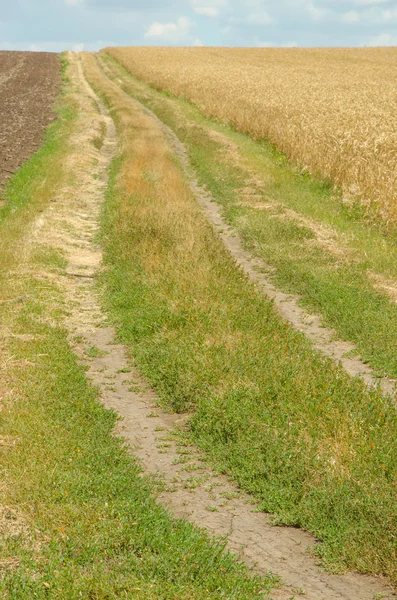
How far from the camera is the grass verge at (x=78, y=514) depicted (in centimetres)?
486

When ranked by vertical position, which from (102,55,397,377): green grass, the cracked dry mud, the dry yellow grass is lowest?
the cracked dry mud

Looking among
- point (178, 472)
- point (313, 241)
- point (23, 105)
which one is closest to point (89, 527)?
point (178, 472)

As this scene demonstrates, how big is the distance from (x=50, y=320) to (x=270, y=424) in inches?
171

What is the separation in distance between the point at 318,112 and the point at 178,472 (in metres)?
21.7

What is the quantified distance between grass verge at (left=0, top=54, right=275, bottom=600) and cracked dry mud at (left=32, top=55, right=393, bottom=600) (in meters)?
0.23

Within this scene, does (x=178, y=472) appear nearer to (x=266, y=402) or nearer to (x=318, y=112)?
(x=266, y=402)

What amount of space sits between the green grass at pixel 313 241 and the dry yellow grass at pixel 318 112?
23.6 inches

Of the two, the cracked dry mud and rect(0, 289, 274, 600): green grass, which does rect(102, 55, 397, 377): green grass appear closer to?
the cracked dry mud

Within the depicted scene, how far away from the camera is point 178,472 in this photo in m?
6.59

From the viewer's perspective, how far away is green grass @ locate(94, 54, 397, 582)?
5.71m

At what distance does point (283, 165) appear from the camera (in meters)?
22.0

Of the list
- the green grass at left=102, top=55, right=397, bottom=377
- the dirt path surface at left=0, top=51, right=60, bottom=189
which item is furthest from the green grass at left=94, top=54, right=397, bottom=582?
the dirt path surface at left=0, top=51, right=60, bottom=189

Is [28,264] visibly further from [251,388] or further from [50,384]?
[251,388]

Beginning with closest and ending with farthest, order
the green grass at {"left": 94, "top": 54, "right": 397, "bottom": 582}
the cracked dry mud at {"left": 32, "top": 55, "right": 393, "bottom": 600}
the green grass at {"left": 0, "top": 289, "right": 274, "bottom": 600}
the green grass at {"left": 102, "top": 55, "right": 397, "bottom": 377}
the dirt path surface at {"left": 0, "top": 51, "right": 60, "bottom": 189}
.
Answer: the green grass at {"left": 0, "top": 289, "right": 274, "bottom": 600} < the cracked dry mud at {"left": 32, "top": 55, "right": 393, "bottom": 600} < the green grass at {"left": 94, "top": 54, "right": 397, "bottom": 582} < the green grass at {"left": 102, "top": 55, "right": 397, "bottom": 377} < the dirt path surface at {"left": 0, "top": 51, "right": 60, "bottom": 189}
